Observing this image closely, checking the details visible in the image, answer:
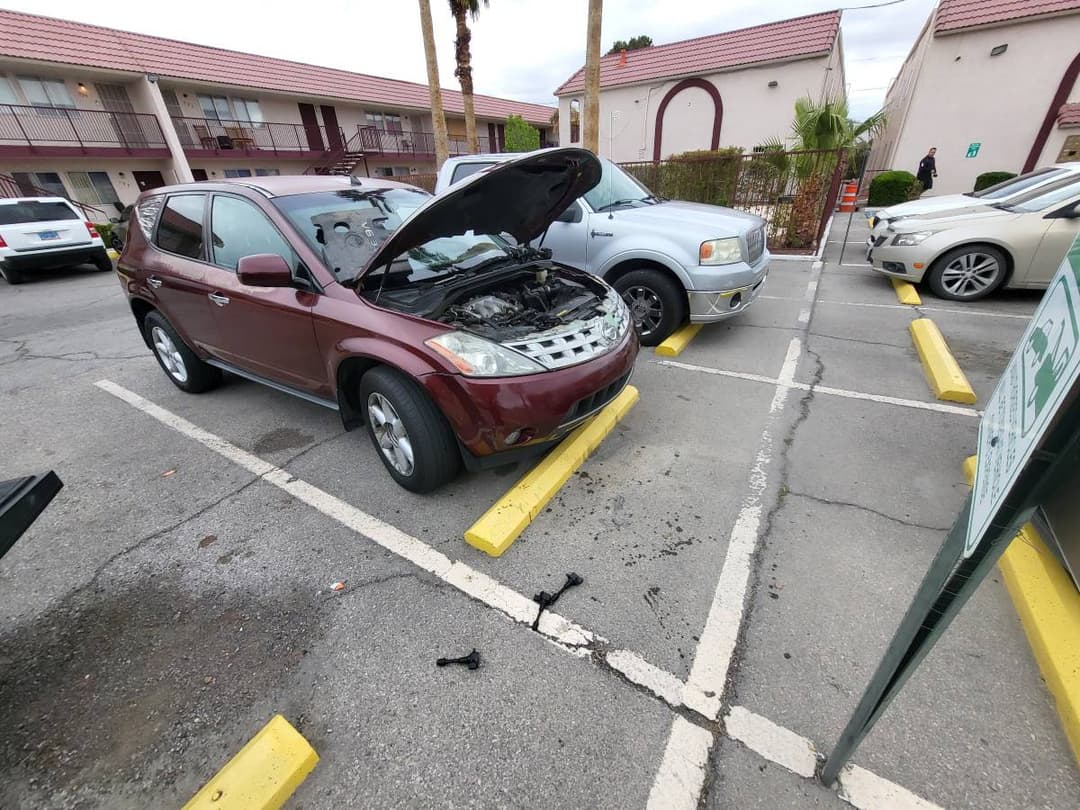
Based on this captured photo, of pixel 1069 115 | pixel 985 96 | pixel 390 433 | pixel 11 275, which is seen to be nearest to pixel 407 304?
pixel 390 433

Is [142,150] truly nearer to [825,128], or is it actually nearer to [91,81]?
[91,81]

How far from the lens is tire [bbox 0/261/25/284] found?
9780 mm

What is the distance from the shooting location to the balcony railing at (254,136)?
18219 millimetres

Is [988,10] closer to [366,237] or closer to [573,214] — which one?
[573,214]

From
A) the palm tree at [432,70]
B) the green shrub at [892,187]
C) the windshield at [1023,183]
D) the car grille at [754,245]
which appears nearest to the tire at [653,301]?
the car grille at [754,245]

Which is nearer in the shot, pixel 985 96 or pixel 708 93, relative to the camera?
pixel 985 96

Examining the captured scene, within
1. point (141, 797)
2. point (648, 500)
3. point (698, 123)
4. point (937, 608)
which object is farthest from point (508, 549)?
point (698, 123)

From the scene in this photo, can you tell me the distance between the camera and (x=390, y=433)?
9.05 ft

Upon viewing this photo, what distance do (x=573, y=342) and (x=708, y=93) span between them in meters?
21.1

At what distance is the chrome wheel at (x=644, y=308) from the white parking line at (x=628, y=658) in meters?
2.20

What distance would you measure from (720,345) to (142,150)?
2210 cm

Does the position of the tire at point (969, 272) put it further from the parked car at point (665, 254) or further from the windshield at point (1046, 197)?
the parked car at point (665, 254)

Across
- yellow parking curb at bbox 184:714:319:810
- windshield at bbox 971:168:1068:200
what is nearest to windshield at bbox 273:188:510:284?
yellow parking curb at bbox 184:714:319:810

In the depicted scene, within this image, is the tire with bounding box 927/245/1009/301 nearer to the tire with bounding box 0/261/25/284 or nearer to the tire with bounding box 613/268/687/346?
the tire with bounding box 613/268/687/346
